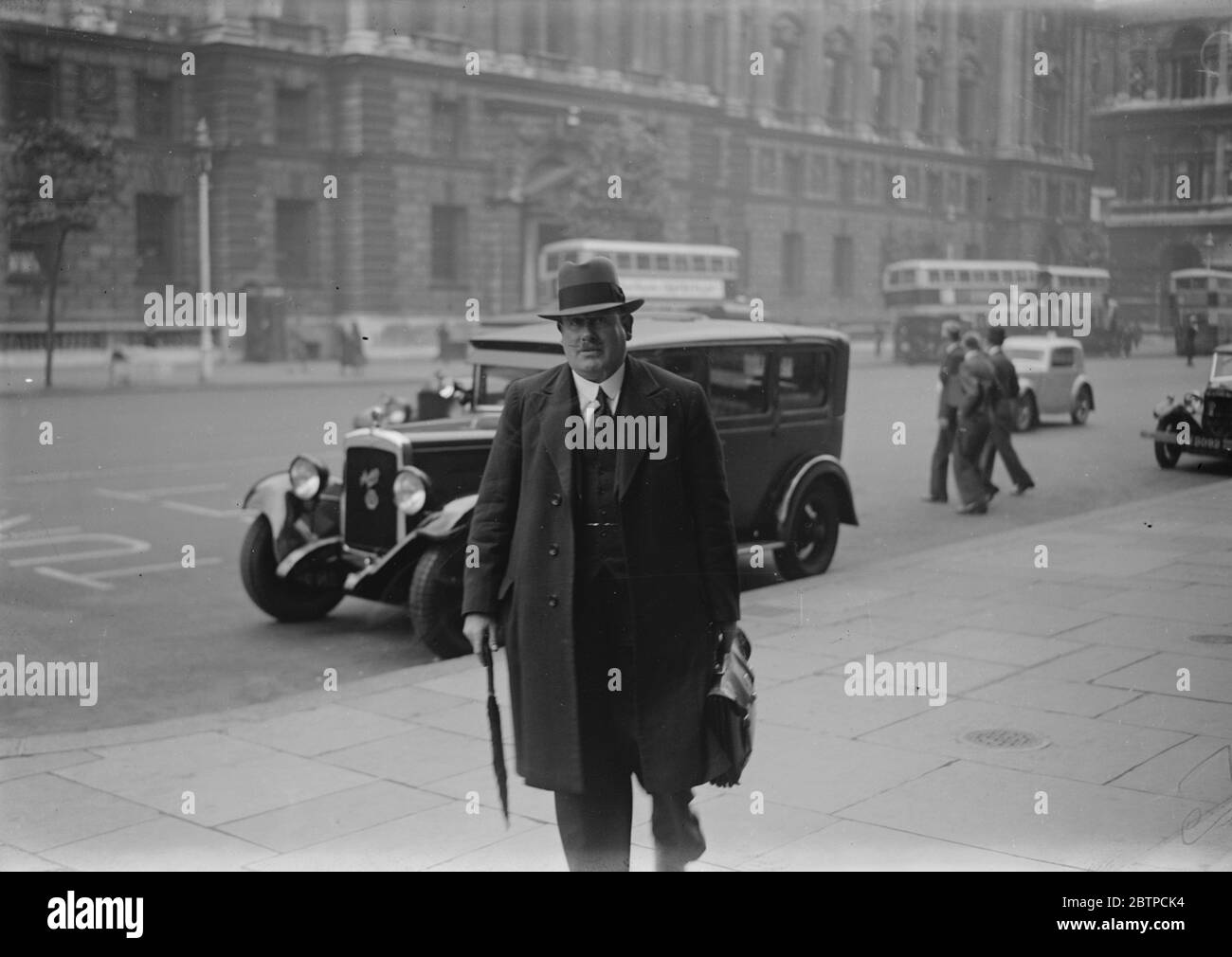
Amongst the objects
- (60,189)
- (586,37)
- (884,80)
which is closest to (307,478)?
(586,37)

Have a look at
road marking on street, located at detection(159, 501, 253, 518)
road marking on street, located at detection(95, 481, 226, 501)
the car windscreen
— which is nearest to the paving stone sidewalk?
the car windscreen

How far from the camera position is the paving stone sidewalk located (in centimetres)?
508

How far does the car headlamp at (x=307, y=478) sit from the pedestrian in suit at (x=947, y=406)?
6.98 m

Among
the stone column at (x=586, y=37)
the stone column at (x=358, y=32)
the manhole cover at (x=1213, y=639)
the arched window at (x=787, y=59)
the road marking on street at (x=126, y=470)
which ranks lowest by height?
the road marking on street at (x=126, y=470)

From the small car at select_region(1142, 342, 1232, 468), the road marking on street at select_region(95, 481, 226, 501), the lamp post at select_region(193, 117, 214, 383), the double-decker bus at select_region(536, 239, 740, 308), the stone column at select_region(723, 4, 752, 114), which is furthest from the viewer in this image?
the lamp post at select_region(193, 117, 214, 383)

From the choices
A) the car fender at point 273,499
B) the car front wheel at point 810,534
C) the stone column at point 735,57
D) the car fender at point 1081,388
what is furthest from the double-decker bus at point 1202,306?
the car fender at point 273,499

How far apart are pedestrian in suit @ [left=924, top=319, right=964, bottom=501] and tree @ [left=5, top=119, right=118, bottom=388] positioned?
931 cm

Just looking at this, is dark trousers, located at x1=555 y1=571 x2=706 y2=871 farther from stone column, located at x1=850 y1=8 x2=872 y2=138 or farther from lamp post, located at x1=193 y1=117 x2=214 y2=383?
lamp post, located at x1=193 y1=117 x2=214 y2=383

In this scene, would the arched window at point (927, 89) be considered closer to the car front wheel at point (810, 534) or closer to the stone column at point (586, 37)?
the stone column at point (586, 37)

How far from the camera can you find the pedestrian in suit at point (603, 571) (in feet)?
14.0

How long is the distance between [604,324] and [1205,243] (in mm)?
4346

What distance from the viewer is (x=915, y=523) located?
555 inches
